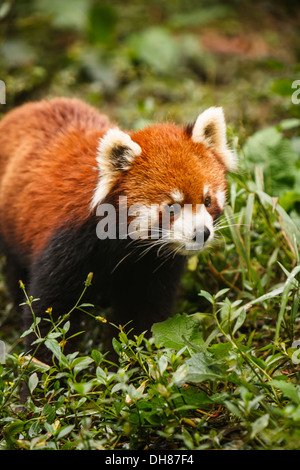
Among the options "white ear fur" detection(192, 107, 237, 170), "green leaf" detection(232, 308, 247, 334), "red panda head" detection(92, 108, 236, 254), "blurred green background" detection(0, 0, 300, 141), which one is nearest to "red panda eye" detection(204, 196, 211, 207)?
"red panda head" detection(92, 108, 236, 254)

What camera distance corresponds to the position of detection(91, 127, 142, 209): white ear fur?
2635 mm

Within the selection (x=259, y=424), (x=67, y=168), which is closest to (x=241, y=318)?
(x=259, y=424)

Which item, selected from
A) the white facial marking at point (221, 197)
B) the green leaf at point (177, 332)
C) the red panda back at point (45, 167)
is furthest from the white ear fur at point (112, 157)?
the green leaf at point (177, 332)

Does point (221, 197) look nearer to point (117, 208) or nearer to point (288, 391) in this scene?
point (117, 208)

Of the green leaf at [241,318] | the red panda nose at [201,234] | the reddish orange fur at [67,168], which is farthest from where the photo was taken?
the reddish orange fur at [67,168]

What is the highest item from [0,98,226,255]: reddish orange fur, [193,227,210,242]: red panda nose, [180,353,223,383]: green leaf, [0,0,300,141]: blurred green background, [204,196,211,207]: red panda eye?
[0,0,300,141]: blurred green background

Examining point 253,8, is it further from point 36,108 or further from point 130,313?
point 130,313

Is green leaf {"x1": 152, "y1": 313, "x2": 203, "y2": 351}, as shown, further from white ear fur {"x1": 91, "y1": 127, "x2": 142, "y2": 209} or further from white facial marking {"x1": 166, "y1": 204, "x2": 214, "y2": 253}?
white ear fur {"x1": 91, "y1": 127, "x2": 142, "y2": 209}

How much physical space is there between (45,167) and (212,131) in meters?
1.06

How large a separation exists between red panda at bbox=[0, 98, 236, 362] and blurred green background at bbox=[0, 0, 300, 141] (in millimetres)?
1972

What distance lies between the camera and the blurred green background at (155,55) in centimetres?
582

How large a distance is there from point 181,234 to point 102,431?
971 millimetres

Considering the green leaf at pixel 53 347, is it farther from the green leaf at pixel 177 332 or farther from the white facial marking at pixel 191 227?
the white facial marking at pixel 191 227

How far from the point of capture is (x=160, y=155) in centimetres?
269
